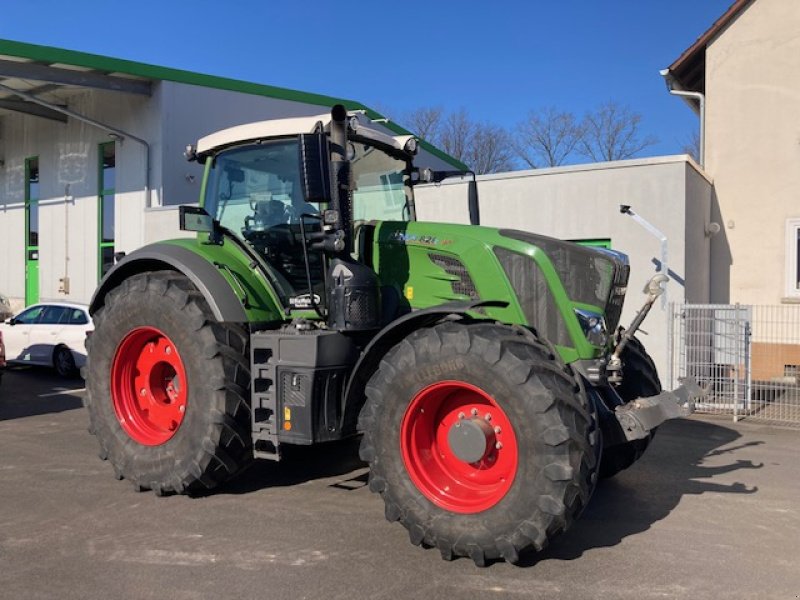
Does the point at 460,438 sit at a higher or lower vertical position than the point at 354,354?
lower

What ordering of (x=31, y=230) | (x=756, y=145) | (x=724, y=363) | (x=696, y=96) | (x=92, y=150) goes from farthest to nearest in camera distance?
(x=31, y=230) → (x=92, y=150) → (x=696, y=96) → (x=756, y=145) → (x=724, y=363)

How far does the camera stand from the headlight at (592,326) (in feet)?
14.9

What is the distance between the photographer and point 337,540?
4.45m

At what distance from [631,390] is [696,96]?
389 inches

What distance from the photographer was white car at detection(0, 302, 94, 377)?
11.8 metres

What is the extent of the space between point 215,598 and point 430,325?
1.94 m

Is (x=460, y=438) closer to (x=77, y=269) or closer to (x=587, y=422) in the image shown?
(x=587, y=422)

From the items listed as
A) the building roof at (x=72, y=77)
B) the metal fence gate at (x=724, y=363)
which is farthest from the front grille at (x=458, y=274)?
the building roof at (x=72, y=77)

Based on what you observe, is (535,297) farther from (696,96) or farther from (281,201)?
(696,96)

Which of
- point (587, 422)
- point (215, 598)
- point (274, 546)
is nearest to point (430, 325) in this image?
point (587, 422)

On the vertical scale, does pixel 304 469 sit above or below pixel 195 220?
below

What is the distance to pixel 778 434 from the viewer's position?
8312 mm

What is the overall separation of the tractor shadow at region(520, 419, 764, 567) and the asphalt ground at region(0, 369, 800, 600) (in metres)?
0.02

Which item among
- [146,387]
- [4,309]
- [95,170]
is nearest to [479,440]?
[146,387]
